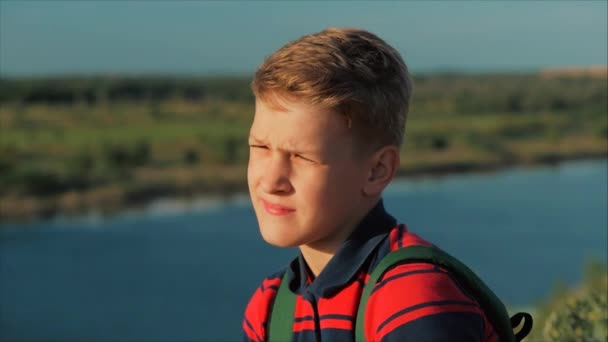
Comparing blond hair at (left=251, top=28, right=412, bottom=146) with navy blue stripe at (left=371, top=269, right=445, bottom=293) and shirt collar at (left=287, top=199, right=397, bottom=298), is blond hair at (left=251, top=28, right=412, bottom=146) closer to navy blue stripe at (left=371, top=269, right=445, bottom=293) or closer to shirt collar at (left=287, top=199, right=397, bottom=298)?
shirt collar at (left=287, top=199, right=397, bottom=298)

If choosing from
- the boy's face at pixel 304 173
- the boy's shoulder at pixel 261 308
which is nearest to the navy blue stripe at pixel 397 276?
the boy's face at pixel 304 173

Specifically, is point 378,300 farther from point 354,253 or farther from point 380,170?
point 380,170

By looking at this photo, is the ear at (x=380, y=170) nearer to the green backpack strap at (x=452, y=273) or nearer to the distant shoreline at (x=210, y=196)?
the green backpack strap at (x=452, y=273)

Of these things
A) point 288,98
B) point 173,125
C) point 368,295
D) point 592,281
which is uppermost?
point 288,98

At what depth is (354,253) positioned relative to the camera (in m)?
1.54

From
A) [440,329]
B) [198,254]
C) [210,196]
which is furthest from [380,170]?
[210,196]

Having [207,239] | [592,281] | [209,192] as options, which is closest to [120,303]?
[207,239]

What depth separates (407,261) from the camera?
1430mm

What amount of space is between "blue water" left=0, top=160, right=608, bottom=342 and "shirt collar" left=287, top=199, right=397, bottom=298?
6885 mm

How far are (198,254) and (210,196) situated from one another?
324cm

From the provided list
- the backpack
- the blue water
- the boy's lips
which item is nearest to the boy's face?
the boy's lips

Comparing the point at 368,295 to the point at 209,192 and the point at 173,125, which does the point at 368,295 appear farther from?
the point at 173,125

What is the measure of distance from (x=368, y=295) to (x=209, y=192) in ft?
61.0

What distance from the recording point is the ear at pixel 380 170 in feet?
5.07
